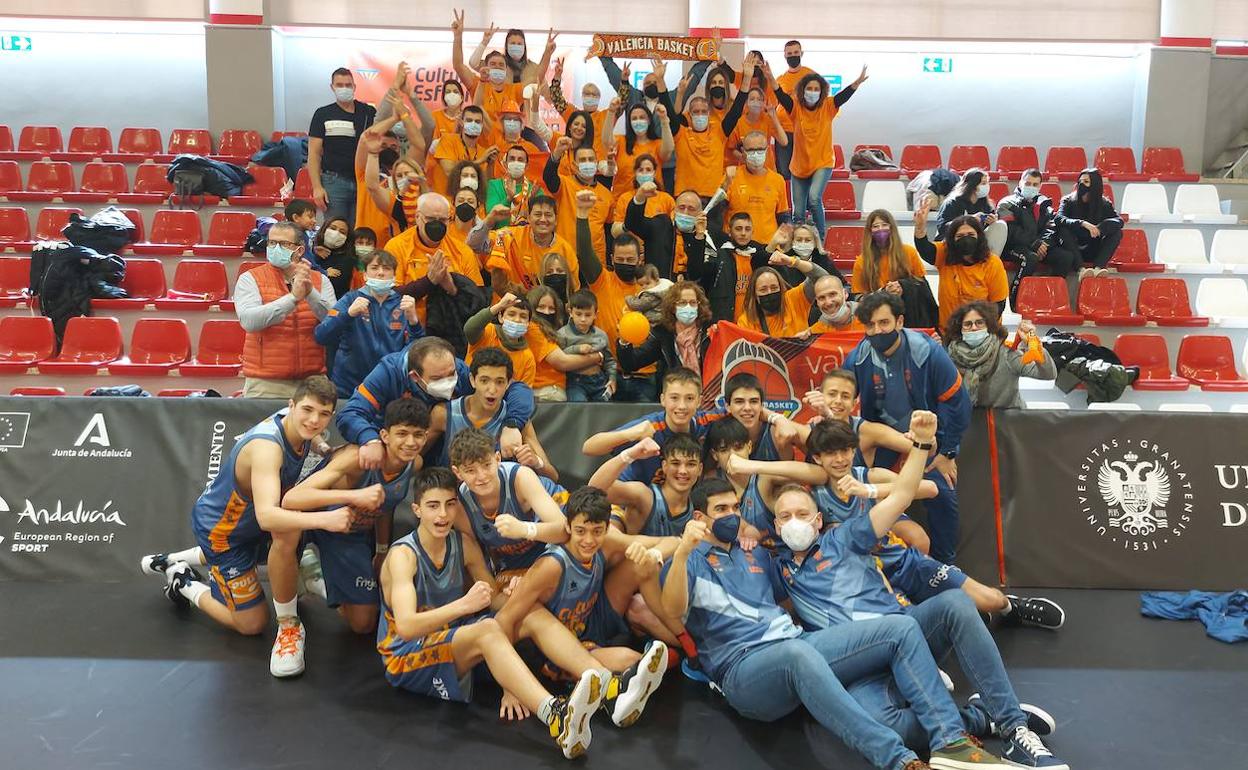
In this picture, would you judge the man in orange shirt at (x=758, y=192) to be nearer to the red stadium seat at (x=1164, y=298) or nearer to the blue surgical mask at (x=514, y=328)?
the blue surgical mask at (x=514, y=328)

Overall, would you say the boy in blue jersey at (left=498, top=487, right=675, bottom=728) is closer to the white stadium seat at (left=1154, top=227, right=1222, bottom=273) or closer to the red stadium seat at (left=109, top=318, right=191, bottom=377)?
the red stadium seat at (left=109, top=318, right=191, bottom=377)

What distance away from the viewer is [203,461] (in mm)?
6355

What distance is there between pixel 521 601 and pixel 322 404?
1439 millimetres

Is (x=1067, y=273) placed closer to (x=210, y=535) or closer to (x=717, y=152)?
(x=717, y=152)

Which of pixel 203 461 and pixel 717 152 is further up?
pixel 717 152

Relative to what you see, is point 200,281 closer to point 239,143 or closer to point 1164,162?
point 239,143

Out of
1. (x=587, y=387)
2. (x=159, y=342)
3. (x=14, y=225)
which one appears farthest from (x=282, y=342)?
(x=14, y=225)

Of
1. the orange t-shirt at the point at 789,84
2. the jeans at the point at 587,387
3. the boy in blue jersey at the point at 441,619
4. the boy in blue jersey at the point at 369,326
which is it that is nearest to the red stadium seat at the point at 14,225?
the boy in blue jersey at the point at 369,326

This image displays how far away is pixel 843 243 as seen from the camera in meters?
11.5

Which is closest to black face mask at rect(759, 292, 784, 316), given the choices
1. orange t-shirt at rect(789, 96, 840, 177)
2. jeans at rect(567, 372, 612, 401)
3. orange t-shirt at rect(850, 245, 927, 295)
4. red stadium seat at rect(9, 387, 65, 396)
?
orange t-shirt at rect(850, 245, 927, 295)

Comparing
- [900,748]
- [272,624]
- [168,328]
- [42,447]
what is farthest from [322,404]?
[168,328]

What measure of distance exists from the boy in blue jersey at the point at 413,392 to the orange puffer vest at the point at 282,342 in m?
1.26

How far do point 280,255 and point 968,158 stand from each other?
11049 millimetres

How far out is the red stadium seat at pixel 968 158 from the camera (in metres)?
14.4
